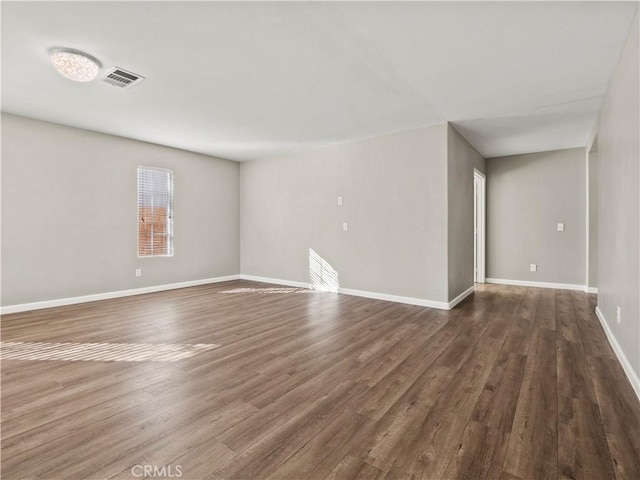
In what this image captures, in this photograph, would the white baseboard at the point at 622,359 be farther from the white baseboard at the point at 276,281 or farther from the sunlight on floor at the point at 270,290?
the white baseboard at the point at 276,281

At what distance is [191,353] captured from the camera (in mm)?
2781

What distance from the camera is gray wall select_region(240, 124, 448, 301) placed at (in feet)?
14.5

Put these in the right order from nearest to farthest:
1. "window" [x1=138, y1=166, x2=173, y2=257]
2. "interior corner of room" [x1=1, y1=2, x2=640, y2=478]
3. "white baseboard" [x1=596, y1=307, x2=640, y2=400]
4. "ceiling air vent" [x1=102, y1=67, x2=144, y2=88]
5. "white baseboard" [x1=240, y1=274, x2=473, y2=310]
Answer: "white baseboard" [x1=596, y1=307, x2=640, y2=400] → "interior corner of room" [x1=1, y1=2, x2=640, y2=478] → "ceiling air vent" [x1=102, y1=67, x2=144, y2=88] → "white baseboard" [x1=240, y1=274, x2=473, y2=310] → "window" [x1=138, y1=166, x2=173, y2=257]

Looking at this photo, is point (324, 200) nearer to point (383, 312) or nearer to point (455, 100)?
point (383, 312)

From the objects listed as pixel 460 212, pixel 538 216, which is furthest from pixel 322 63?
pixel 538 216

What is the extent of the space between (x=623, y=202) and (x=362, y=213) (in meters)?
3.12

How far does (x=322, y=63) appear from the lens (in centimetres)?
277

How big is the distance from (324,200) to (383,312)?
2321 mm

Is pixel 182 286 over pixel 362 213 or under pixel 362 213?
under

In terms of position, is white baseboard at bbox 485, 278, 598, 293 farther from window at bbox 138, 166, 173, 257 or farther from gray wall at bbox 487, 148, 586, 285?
window at bbox 138, 166, 173, 257

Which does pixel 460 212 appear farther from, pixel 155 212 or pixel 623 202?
pixel 155 212

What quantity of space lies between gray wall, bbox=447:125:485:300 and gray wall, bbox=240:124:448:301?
0.53 ft

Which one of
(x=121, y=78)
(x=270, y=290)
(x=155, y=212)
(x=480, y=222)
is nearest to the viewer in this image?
(x=121, y=78)

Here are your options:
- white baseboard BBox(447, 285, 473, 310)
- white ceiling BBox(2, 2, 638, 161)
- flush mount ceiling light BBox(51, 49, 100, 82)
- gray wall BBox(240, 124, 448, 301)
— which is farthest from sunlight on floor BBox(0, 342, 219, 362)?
white baseboard BBox(447, 285, 473, 310)
